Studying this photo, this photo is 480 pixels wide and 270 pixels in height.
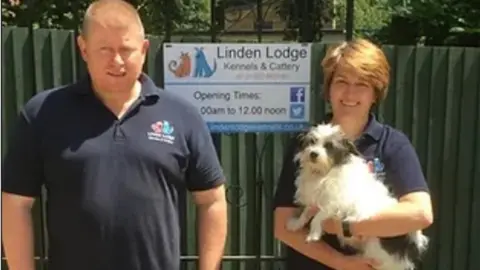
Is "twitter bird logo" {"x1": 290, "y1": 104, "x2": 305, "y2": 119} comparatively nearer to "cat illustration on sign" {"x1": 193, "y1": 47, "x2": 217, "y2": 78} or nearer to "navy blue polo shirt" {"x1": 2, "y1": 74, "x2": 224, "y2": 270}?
"cat illustration on sign" {"x1": 193, "y1": 47, "x2": 217, "y2": 78}

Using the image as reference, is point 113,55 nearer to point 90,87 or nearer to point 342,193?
point 90,87

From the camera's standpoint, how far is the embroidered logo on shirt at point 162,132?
276 cm

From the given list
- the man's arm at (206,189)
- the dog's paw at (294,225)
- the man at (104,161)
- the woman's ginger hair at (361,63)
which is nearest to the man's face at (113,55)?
the man at (104,161)

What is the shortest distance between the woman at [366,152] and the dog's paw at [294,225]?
0.08 ft

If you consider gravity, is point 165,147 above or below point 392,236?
above

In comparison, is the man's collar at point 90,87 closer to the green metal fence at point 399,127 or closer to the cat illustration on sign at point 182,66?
the cat illustration on sign at point 182,66

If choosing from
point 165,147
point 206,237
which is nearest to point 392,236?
point 206,237

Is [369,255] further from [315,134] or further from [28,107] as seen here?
[28,107]

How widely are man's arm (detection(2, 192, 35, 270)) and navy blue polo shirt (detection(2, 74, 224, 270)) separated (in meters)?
0.04

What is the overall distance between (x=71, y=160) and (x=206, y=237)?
2.01 feet

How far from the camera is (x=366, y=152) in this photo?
299 centimetres

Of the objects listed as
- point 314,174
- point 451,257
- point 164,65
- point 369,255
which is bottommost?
point 451,257

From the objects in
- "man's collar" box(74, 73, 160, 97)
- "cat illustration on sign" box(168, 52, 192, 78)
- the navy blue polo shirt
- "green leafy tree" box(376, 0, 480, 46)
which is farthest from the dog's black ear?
"green leafy tree" box(376, 0, 480, 46)

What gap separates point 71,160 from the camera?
8.89 ft
